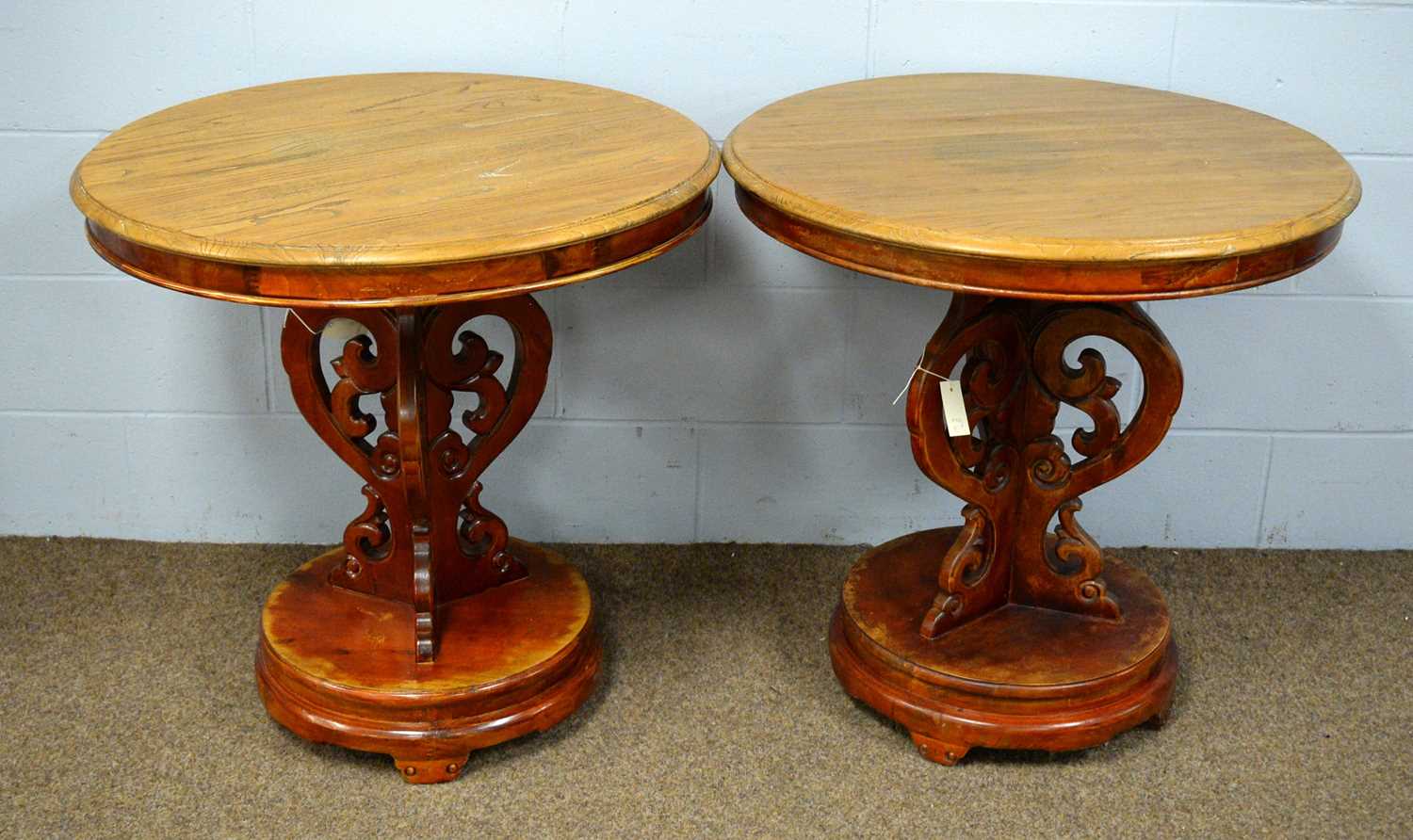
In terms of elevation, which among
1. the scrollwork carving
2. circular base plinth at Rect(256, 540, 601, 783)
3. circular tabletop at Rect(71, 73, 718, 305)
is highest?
circular tabletop at Rect(71, 73, 718, 305)

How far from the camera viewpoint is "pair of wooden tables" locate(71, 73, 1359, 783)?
5.20 feet

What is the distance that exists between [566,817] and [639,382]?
81cm

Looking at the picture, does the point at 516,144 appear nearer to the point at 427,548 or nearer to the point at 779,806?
the point at 427,548

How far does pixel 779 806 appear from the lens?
192cm

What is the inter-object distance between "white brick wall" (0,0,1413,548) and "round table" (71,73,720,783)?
0.22 metres

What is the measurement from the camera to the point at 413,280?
154 centimetres

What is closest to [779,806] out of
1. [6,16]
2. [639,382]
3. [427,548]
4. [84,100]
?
[427,548]

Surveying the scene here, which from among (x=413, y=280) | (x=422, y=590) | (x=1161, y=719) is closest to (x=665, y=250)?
(x=413, y=280)

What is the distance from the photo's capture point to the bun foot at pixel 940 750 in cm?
199

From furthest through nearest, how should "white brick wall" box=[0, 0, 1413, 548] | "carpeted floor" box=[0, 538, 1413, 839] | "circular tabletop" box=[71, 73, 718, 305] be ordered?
"white brick wall" box=[0, 0, 1413, 548], "carpeted floor" box=[0, 538, 1413, 839], "circular tabletop" box=[71, 73, 718, 305]

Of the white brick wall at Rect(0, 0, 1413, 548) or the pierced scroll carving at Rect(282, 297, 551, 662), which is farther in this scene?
the white brick wall at Rect(0, 0, 1413, 548)

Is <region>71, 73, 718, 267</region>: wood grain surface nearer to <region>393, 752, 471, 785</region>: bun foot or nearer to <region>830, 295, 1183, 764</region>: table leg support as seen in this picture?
<region>830, 295, 1183, 764</region>: table leg support

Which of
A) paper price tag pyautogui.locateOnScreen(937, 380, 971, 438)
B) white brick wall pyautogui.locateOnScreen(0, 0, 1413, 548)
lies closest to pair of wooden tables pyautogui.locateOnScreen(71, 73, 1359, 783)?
paper price tag pyautogui.locateOnScreen(937, 380, 971, 438)

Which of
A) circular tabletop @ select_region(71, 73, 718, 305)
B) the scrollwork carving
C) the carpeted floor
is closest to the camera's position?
circular tabletop @ select_region(71, 73, 718, 305)
